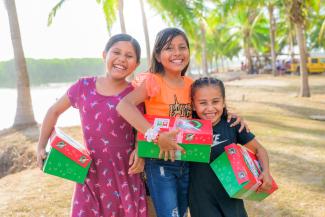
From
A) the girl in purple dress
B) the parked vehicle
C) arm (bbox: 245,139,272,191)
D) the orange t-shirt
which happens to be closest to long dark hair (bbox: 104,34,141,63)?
the girl in purple dress

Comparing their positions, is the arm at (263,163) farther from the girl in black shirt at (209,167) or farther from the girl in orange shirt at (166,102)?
the girl in orange shirt at (166,102)

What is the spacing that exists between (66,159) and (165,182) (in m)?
0.57

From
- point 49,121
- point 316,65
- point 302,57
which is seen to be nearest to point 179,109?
point 49,121

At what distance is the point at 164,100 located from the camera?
2154 millimetres

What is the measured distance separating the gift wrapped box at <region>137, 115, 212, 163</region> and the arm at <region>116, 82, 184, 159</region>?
0.11 feet

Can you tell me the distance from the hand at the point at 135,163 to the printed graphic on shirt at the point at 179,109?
31 centimetres

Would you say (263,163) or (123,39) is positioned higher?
(123,39)

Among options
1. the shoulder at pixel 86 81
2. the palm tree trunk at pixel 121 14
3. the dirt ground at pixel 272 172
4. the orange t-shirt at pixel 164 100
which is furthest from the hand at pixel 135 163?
the palm tree trunk at pixel 121 14

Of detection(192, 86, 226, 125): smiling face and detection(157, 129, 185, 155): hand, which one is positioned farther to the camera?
detection(192, 86, 226, 125): smiling face

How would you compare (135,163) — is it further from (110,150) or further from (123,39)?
(123,39)

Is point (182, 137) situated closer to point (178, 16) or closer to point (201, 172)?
point (201, 172)

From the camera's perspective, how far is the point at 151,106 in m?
2.17

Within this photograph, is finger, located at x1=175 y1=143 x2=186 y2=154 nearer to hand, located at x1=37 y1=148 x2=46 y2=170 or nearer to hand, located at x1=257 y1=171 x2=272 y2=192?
hand, located at x1=257 y1=171 x2=272 y2=192

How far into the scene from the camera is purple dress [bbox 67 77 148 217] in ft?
7.20
